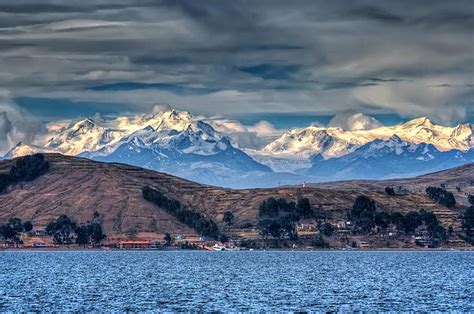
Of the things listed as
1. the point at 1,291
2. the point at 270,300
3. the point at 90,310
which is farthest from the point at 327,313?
the point at 1,291

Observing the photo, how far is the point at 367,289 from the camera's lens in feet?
625

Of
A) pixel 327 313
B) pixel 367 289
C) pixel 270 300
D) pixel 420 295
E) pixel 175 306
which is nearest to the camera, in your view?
pixel 327 313

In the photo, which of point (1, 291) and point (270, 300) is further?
point (1, 291)

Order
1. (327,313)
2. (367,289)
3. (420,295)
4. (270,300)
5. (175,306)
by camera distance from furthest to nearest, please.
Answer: (367,289) < (420,295) < (270,300) < (175,306) < (327,313)

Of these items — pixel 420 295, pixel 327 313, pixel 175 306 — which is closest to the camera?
pixel 327 313

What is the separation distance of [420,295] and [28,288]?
79.7m

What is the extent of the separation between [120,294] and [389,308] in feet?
179

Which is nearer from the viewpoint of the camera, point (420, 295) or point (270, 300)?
point (270, 300)

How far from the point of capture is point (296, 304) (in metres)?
157

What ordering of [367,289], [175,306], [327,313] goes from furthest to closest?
[367,289] → [175,306] → [327,313]

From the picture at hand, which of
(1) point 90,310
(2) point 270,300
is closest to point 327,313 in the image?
(2) point 270,300

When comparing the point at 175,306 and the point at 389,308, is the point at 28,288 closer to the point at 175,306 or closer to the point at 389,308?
the point at 175,306

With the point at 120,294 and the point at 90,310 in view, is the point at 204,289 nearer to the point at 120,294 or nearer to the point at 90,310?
the point at 120,294

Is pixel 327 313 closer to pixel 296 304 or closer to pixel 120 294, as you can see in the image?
pixel 296 304
